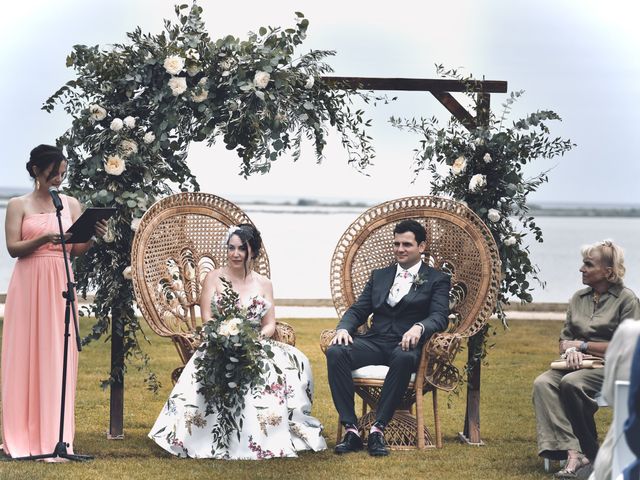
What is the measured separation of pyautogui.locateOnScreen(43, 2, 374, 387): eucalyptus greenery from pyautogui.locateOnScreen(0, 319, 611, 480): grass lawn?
68cm

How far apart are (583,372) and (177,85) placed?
280 centimetres

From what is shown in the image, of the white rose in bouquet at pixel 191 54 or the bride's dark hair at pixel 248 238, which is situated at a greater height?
the white rose in bouquet at pixel 191 54

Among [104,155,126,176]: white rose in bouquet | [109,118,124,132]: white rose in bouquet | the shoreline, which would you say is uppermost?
[109,118,124,132]: white rose in bouquet

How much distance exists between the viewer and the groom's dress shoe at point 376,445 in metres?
6.00

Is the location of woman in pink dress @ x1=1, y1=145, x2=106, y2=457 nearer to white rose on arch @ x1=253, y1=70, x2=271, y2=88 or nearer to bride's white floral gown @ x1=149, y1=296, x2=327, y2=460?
bride's white floral gown @ x1=149, y1=296, x2=327, y2=460

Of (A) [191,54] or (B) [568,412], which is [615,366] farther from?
(A) [191,54]

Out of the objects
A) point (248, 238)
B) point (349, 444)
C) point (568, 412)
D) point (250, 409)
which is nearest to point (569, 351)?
point (568, 412)

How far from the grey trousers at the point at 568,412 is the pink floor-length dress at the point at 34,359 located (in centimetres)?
246

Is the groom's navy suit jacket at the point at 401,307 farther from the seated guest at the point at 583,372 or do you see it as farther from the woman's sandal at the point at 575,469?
the woman's sandal at the point at 575,469

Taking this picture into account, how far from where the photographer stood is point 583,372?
565cm

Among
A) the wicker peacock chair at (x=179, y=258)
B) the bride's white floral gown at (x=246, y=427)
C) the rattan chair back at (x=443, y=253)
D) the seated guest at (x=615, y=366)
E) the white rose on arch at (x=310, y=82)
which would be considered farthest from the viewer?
the white rose on arch at (x=310, y=82)

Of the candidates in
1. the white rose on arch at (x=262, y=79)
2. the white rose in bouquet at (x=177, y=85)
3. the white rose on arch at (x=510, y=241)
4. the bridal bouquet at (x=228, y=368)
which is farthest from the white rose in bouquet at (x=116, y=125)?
the white rose on arch at (x=510, y=241)

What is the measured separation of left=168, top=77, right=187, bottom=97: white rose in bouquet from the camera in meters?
6.46

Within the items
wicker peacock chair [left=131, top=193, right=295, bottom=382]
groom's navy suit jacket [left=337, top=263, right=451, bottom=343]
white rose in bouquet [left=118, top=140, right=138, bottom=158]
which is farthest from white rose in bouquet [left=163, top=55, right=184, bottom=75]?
groom's navy suit jacket [left=337, top=263, right=451, bottom=343]
